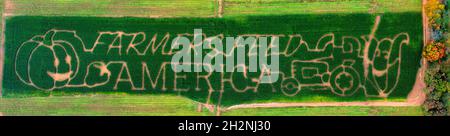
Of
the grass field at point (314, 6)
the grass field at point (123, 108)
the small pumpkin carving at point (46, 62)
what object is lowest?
the grass field at point (123, 108)

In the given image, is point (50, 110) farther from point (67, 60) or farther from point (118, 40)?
point (118, 40)

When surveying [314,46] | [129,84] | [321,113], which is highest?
[314,46]

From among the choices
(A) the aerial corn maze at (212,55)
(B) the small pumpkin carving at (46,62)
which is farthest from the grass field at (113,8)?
(B) the small pumpkin carving at (46,62)

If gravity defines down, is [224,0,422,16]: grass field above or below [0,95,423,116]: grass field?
above

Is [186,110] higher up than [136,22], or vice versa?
[136,22]

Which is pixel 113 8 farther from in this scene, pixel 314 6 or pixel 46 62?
pixel 314 6

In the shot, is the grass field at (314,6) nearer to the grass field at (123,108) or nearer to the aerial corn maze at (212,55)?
the aerial corn maze at (212,55)

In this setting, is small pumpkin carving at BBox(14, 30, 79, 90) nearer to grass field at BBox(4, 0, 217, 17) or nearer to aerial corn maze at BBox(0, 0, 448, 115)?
aerial corn maze at BBox(0, 0, 448, 115)

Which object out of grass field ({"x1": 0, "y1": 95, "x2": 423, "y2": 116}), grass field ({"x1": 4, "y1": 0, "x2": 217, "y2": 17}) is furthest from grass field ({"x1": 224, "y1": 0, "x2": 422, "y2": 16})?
grass field ({"x1": 0, "y1": 95, "x2": 423, "y2": 116})

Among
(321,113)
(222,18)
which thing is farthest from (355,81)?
(222,18)
